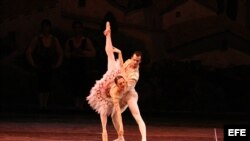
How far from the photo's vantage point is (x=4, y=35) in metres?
14.5

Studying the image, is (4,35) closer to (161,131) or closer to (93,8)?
(93,8)

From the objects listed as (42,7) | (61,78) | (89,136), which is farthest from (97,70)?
(89,136)

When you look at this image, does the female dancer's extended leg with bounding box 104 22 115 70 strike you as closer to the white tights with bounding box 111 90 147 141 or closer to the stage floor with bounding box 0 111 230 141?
the white tights with bounding box 111 90 147 141

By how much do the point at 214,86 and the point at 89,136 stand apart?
5.47 m

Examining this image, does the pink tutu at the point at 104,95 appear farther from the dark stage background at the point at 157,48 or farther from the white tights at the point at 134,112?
the dark stage background at the point at 157,48

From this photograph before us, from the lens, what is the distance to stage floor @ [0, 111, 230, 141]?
31.7 feet

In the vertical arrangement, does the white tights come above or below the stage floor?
above

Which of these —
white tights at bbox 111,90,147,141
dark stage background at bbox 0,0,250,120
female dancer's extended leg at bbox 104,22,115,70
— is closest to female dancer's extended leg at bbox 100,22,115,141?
female dancer's extended leg at bbox 104,22,115,70

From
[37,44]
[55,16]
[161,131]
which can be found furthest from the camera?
[55,16]

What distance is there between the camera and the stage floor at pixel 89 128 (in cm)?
966

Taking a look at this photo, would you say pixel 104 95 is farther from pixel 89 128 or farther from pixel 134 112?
pixel 89 128

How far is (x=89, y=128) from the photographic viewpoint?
11031 mm

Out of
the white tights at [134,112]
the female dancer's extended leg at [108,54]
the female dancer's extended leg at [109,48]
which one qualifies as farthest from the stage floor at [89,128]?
the female dancer's extended leg at [109,48]

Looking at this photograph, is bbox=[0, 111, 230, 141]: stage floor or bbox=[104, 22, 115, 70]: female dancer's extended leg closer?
bbox=[104, 22, 115, 70]: female dancer's extended leg
